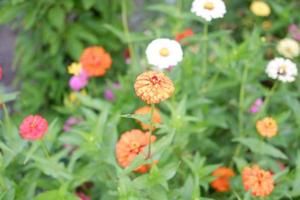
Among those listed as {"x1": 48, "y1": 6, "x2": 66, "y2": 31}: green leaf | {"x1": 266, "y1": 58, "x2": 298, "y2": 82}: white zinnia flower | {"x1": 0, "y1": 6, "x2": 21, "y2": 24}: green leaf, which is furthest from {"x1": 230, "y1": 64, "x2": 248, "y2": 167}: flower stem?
{"x1": 0, "y1": 6, "x2": 21, "y2": 24}: green leaf

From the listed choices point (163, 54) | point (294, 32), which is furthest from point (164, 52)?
point (294, 32)

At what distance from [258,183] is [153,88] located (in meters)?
0.45

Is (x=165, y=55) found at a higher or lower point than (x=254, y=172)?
higher

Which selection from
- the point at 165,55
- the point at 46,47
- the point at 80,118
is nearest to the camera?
the point at 165,55

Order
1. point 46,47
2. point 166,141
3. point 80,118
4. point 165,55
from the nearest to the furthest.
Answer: point 166,141 < point 165,55 < point 80,118 < point 46,47

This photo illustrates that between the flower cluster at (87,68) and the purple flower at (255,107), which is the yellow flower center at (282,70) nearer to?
the purple flower at (255,107)

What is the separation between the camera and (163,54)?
1.37 metres

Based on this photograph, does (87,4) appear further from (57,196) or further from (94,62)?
(57,196)

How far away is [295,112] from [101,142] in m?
0.72

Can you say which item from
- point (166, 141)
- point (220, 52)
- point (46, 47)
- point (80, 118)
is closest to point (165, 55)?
point (166, 141)

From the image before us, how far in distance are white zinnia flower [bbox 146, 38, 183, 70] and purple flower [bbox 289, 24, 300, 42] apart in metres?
0.87

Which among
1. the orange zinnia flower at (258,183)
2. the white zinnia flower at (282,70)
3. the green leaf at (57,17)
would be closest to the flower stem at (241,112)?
the white zinnia flower at (282,70)

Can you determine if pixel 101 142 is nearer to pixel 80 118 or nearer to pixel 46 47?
pixel 80 118

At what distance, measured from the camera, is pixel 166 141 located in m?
1.24
